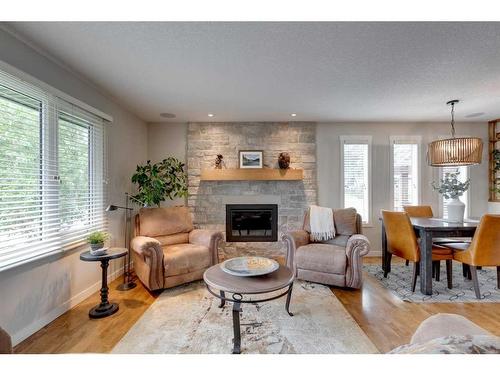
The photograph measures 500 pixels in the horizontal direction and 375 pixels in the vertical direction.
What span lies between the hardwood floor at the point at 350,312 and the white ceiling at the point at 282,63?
2363 millimetres

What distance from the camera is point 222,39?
1.78 meters

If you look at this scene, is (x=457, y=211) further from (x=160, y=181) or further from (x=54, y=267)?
(x=54, y=267)

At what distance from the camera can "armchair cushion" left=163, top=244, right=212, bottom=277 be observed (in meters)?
2.69

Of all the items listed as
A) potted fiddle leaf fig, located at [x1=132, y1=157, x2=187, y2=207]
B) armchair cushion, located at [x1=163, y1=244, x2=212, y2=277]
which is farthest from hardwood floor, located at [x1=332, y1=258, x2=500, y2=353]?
potted fiddle leaf fig, located at [x1=132, y1=157, x2=187, y2=207]

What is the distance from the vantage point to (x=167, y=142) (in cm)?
418

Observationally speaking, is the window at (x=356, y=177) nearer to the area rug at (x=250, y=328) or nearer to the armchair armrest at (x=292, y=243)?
the armchair armrest at (x=292, y=243)

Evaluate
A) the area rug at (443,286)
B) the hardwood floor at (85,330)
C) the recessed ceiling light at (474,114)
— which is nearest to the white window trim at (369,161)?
the area rug at (443,286)

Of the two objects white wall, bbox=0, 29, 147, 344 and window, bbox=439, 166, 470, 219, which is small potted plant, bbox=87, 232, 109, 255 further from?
window, bbox=439, 166, 470, 219

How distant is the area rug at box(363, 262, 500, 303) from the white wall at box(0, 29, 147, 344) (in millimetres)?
3537

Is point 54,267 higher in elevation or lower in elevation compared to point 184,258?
higher

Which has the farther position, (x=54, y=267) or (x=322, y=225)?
(x=322, y=225)

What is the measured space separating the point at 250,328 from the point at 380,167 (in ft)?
11.9

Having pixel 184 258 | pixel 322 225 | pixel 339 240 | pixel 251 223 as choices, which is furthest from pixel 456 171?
pixel 184 258
